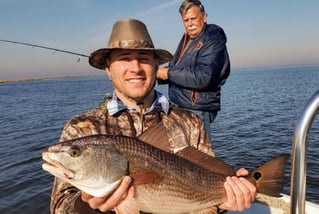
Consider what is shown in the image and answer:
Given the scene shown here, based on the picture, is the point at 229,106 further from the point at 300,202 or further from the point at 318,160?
the point at 300,202

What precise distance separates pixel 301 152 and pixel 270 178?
1.15m

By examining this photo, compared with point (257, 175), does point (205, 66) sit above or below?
above

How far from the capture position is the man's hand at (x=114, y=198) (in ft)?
8.41

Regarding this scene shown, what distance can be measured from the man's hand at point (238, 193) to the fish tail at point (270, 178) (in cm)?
8

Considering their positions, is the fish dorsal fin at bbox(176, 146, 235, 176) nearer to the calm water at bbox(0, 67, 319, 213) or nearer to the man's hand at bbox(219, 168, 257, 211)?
the man's hand at bbox(219, 168, 257, 211)

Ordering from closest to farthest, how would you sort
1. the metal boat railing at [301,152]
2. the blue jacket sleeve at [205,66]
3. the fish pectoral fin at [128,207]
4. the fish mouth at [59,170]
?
the metal boat railing at [301,152], the fish mouth at [59,170], the fish pectoral fin at [128,207], the blue jacket sleeve at [205,66]

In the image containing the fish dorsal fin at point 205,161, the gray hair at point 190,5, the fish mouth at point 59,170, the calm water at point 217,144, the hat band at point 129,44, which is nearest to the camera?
the fish mouth at point 59,170

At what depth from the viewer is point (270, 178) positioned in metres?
3.06

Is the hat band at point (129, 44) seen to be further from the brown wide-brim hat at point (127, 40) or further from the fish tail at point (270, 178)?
the fish tail at point (270, 178)

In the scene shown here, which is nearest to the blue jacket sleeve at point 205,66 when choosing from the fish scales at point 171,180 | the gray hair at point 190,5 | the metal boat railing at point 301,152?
the gray hair at point 190,5

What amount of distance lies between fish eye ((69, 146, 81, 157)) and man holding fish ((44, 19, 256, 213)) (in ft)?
2.10

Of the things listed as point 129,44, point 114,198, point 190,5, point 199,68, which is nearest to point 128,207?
point 114,198

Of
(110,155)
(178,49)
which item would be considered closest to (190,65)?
(178,49)

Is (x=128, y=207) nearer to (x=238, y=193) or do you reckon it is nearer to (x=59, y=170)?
(x=59, y=170)
